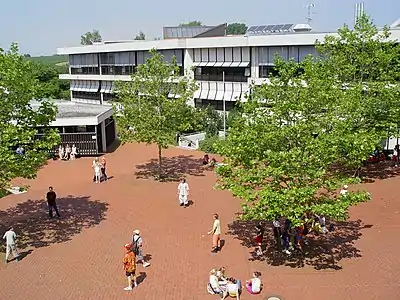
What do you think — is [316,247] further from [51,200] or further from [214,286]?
[51,200]

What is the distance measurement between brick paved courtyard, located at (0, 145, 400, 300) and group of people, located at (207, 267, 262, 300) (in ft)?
0.73

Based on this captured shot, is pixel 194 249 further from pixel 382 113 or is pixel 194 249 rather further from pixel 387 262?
pixel 382 113

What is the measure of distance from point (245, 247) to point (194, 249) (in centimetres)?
177

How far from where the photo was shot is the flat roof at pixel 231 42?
37688 millimetres

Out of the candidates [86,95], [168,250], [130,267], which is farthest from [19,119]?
[86,95]

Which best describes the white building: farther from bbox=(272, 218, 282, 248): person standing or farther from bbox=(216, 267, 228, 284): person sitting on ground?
bbox=(216, 267, 228, 284): person sitting on ground

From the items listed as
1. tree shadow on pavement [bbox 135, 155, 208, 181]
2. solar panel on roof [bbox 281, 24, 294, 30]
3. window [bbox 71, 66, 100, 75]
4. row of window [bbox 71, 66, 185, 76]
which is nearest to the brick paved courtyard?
tree shadow on pavement [bbox 135, 155, 208, 181]

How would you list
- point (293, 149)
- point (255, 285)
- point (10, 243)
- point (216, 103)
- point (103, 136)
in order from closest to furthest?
point (255, 285), point (293, 149), point (10, 243), point (103, 136), point (216, 103)

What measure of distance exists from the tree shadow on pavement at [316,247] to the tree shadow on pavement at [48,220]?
6211 millimetres

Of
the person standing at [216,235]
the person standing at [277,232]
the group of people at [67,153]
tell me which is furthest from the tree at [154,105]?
the person standing at [277,232]

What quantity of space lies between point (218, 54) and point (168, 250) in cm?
3204

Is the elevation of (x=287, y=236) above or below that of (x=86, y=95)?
below

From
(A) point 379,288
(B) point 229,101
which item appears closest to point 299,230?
(A) point 379,288

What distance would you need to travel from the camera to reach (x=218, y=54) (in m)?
45.9
